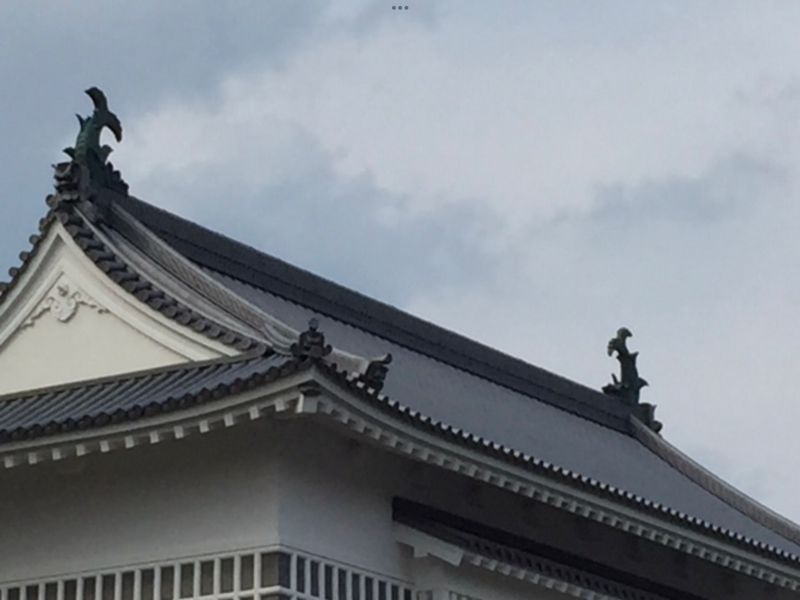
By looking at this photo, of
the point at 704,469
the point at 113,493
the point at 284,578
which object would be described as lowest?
the point at 284,578

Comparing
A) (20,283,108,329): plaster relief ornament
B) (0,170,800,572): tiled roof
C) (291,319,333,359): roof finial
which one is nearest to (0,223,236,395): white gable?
(20,283,108,329): plaster relief ornament

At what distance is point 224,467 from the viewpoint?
48.3 ft

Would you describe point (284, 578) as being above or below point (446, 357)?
below

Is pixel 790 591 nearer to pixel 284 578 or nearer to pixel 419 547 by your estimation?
pixel 419 547

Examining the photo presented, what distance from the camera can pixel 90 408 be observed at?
14641 mm

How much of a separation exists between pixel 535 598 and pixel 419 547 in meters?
1.90

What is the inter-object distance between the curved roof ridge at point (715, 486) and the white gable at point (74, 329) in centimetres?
1269

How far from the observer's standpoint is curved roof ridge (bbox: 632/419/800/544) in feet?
82.8

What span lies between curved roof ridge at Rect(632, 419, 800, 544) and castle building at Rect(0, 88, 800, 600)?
5974mm

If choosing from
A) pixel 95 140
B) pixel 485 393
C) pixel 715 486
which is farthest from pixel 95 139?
pixel 715 486

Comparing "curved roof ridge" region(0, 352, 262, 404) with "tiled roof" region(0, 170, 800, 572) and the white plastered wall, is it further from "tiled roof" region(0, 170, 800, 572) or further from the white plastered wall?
the white plastered wall

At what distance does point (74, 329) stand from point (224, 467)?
2.65m

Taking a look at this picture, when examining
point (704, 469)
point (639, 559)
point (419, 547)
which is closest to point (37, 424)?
point (419, 547)

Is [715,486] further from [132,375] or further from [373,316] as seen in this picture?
[132,375]
